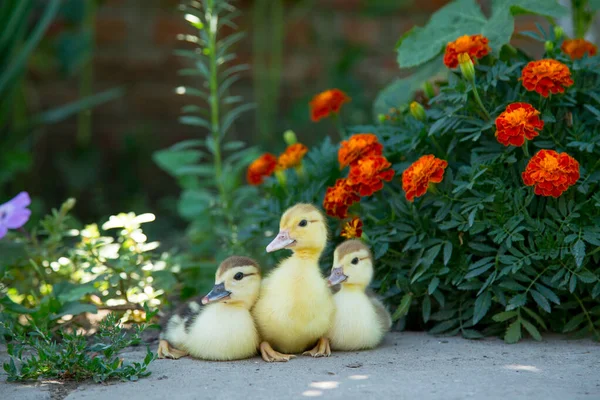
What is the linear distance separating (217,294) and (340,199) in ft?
2.37

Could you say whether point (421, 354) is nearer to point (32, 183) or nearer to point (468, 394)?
point (468, 394)

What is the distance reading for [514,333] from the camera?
3146 millimetres

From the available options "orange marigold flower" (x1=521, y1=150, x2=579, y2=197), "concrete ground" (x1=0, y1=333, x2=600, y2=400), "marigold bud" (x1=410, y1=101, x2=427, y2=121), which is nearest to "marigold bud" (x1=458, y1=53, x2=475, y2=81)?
"marigold bud" (x1=410, y1=101, x2=427, y2=121)

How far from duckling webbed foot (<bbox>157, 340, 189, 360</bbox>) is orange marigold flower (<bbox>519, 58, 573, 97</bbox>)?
1649mm

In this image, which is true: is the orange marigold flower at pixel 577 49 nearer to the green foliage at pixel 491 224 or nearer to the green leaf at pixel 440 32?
the green foliage at pixel 491 224

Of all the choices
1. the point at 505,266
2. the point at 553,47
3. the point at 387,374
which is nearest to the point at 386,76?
the point at 553,47

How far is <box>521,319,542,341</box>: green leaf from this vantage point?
3.14 metres

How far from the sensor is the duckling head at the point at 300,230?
286cm

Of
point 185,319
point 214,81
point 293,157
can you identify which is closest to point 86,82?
point 214,81

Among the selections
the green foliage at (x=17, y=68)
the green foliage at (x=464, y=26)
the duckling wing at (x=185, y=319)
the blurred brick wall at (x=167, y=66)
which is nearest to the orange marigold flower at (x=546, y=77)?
the green foliage at (x=464, y=26)

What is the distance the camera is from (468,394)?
95.9 inches

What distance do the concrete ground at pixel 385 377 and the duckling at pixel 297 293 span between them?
0.10 metres

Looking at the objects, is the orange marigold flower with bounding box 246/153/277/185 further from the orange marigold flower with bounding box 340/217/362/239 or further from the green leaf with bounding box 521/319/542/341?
the green leaf with bounding box 521/319/542/341

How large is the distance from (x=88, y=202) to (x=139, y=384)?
4.19m
